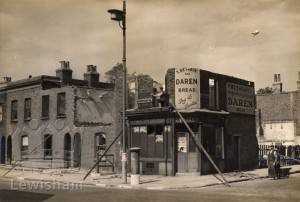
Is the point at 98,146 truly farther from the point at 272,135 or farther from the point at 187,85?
the point at 272,135

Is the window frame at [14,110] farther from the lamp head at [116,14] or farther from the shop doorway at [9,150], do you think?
the lamp head at [116,14]

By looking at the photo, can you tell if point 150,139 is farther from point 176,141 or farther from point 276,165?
point 276,165

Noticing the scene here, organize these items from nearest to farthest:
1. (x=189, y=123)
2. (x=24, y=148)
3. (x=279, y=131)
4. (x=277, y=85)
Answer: (x=189, y=123), (x=24, y=148), (x=279, y=131), (x=277, y=85)

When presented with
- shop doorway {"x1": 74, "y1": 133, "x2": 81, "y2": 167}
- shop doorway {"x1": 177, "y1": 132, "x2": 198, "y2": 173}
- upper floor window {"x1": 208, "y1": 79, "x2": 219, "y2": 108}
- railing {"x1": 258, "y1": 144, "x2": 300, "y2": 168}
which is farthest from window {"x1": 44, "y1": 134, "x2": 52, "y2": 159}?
railing {"x1": 258, "y1": 144, "x2": 300, "y2": 168}

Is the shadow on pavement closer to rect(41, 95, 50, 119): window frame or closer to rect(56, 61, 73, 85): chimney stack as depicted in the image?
rect(41, 95, 50, 119): window frame

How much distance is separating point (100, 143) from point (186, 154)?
706cm

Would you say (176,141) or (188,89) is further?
(176,141)

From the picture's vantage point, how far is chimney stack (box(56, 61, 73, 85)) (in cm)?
3506

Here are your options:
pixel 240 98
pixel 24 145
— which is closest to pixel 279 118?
pixel 240 98

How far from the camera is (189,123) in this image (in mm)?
23312

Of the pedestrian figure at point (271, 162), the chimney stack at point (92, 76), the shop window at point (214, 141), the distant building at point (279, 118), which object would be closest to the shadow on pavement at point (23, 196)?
the shop window at point (214, 141)

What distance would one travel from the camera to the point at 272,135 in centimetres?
4662

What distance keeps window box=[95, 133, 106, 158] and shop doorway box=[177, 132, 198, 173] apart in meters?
5.73

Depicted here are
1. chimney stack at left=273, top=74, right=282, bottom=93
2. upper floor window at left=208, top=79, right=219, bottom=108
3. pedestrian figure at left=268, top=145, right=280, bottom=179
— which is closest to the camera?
pedestrian figure at left=268, top=145, right=280, bottom=179
